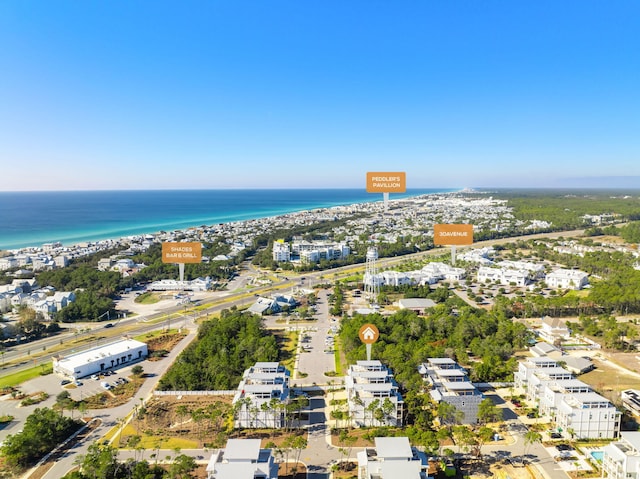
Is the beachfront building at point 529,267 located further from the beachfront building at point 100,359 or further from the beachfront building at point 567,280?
the beachfront building at point 100,359

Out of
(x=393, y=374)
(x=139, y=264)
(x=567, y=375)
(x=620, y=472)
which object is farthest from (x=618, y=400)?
(x=139, y=264)

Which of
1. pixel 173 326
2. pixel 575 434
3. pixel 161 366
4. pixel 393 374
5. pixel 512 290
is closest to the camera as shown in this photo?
pixel 575 434

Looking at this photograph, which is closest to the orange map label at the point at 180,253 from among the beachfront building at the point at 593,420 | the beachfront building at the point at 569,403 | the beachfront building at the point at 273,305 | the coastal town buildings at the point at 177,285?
the beachfront building at the point at 273,305

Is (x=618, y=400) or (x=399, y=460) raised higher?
(x=399, y=460)

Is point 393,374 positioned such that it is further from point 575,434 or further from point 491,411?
point 575,434

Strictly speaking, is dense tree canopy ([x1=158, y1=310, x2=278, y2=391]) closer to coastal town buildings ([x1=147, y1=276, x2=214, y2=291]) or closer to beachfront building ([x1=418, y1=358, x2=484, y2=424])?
beachfront building ([x1=418, y1=358, x2=484, y2=424])

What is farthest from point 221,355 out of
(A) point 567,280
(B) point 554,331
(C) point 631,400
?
(A) point 567,280
